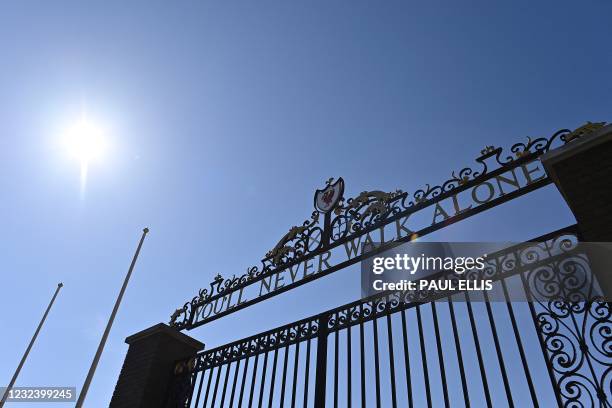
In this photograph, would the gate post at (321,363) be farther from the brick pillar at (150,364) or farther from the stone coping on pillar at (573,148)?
the stone coping on pillar at (573,148)

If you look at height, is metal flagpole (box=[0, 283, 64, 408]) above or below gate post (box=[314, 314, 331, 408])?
above

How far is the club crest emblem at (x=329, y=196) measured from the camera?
22.4 ft

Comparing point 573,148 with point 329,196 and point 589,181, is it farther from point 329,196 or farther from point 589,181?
point 329,196

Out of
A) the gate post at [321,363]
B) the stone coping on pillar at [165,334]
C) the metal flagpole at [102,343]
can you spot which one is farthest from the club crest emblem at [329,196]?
the metal flagpole at [102,343]

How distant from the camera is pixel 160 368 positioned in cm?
671

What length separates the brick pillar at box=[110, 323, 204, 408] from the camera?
6410 millimetres

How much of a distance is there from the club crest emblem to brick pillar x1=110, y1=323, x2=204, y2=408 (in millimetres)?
3204

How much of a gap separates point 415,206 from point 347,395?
2.49 meters

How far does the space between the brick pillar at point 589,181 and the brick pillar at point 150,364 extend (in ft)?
19.0

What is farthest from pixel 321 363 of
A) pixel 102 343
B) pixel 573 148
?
pixel 102 343

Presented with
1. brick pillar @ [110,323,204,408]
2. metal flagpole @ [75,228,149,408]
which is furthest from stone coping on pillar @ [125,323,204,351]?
metal flagpole @ [75,228,149,408]

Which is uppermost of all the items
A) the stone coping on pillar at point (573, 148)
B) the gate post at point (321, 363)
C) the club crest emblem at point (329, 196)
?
the club crest emblem at point (329, 196)

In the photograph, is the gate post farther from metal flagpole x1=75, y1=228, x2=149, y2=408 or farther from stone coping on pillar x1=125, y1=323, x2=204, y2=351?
metal flagpole x1=75, y1=228, x2=149, y2=408

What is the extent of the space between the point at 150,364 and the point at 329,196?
3.82m
